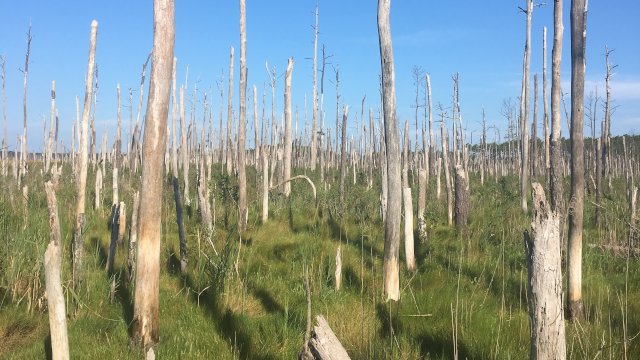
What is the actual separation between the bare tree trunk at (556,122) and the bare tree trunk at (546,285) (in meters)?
3.45

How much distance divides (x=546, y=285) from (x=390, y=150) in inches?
101

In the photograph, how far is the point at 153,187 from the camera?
12.3ft

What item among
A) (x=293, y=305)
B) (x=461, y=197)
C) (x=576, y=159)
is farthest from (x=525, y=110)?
(x=293, y=305)

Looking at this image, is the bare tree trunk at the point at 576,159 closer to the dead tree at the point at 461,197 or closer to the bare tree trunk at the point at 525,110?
the dead tree at the point at 461,197

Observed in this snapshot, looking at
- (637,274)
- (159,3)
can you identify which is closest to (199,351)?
(159,3)

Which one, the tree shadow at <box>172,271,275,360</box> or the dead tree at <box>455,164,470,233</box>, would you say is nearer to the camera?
the tree shadow at <box>172,271,275,360</box>

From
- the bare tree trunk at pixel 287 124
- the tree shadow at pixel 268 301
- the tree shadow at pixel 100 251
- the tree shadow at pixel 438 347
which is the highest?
the bare tree trunk at pixel 287 124

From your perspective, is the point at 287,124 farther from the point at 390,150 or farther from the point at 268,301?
the point at 268,301

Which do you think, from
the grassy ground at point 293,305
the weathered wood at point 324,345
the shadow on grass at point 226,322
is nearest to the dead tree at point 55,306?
the grassy ground at point 293,305

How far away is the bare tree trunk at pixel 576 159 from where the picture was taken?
4551 millimetres

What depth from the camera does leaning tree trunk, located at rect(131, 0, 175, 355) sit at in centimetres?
372

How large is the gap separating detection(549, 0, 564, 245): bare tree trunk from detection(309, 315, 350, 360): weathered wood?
457cm

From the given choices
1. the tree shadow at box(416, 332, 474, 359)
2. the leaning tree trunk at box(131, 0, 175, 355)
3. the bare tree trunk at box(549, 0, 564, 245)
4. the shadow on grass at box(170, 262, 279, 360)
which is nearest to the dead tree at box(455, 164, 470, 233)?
the bare tree trunk at box(549, 0, 564, 245)

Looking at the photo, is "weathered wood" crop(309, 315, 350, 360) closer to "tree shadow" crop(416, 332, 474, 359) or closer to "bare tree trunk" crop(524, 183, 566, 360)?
"bare tree trunk" crop(524, 183, 566, 360)
